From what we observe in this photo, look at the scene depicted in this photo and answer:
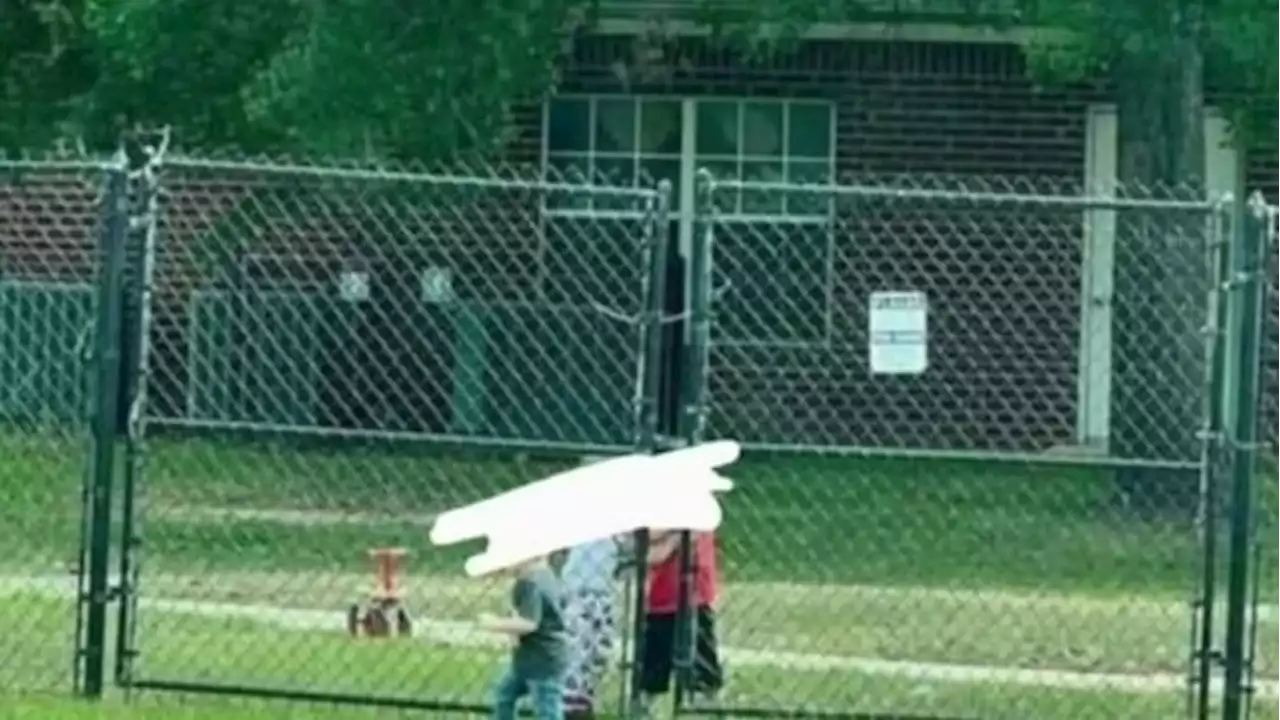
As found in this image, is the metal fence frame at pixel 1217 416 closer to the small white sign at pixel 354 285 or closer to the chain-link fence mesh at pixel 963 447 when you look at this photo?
the chain-link fence mesh at pixel 963 447

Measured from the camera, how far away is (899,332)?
11297 mm

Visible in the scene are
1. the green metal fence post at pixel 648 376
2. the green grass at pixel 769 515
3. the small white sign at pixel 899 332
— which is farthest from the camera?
the green grass at pixel 769 515

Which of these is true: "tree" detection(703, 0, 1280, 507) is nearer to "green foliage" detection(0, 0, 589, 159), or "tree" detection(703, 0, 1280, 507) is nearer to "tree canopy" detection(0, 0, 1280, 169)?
"tree canopy" detection(0, 0, 1280, 169)

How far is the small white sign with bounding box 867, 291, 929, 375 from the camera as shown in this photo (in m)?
11.2

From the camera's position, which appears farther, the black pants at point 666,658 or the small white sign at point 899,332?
the small white sign at point 899,332

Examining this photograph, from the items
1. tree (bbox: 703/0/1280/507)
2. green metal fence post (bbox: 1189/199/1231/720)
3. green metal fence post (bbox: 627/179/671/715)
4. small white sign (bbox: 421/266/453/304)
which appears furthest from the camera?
small white sign (bbox: 421/266/453/304)

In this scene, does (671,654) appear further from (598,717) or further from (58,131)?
(58,131)

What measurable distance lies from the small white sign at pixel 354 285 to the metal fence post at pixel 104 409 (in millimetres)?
5897

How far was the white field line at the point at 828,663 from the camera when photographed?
40.9 feet

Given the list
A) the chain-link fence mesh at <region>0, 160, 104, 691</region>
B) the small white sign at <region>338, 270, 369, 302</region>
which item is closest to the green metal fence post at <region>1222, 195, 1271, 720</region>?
the chain-link fence mesh at <region>0, 160, 104, 691</region>

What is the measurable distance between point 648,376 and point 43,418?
16.8 ft

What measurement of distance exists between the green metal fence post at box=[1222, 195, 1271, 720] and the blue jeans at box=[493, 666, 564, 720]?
2.15 metres

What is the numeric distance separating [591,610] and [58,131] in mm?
11079

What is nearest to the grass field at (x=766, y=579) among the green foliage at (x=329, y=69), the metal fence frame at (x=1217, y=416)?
the metal fence frame at (x=1217, y=416)
